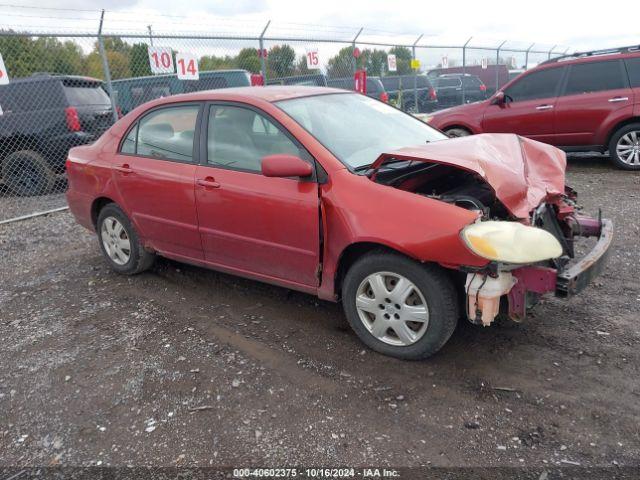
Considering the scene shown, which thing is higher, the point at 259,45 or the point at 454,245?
the point at 259,45

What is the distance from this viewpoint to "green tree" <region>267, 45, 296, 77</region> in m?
10.9

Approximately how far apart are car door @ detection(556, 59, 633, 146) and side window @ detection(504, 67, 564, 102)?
0.18 meters

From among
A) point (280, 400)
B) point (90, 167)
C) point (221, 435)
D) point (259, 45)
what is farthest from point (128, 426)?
point (259, 45)

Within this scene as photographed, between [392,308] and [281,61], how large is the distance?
29.8 ft

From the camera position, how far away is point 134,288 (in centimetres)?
473

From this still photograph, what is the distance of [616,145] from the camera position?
8070 mm

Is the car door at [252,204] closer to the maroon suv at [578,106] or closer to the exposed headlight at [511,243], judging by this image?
the exposed headlight at [511,243]

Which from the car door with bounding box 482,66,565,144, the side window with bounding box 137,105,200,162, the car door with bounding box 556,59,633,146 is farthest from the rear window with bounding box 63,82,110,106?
the car door with bounding box 556,59,633,146

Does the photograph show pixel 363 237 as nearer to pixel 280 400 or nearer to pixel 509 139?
pixel 280 400

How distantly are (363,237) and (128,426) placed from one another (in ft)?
5.51

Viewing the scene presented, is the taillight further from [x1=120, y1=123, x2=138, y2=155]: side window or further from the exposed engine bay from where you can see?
the exposed engine bay

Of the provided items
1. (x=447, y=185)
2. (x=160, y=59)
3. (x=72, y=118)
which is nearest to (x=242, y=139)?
(x=447, y=185)

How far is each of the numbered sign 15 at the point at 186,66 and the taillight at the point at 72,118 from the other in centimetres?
178

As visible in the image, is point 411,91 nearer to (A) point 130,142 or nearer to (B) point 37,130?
(B) point 37,130
